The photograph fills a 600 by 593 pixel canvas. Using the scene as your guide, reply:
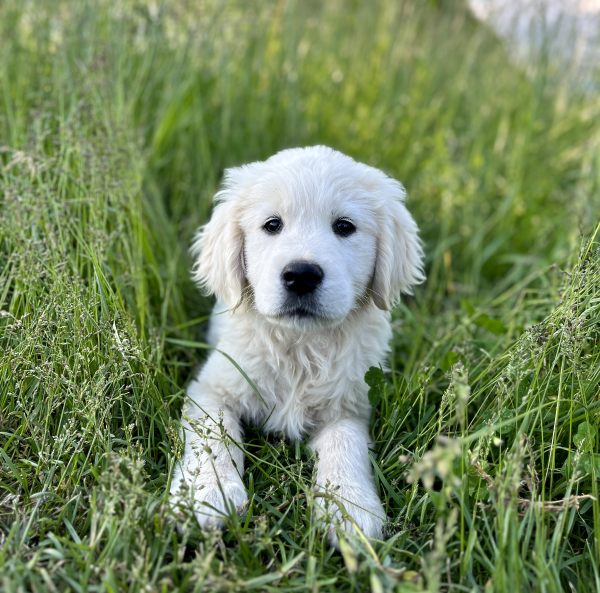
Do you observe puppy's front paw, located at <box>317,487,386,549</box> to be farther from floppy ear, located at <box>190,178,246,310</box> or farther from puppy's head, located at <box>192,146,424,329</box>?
floppy ear, located at <box>190,178,246,310</box>

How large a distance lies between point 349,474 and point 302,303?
0.67 metres

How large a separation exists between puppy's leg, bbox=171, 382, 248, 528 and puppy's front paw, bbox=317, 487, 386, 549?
1.03 ft

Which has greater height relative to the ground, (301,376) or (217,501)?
(301,376)

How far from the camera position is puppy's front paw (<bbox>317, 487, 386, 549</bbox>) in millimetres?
1748

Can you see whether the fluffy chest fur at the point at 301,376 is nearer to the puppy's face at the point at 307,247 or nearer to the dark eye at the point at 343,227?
the puppy's face at the point at 307,247

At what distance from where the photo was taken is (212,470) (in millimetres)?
2002

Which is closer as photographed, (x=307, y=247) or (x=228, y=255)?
(x=307, y=247)

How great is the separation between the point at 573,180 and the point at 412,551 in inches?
174

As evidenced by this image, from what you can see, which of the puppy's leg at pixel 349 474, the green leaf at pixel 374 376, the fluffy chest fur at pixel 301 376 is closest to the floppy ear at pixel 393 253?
the fluffy chest fur at pixel 301 376

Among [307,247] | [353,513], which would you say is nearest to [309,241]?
[307,247]

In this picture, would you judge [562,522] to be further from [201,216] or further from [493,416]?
[201,216]

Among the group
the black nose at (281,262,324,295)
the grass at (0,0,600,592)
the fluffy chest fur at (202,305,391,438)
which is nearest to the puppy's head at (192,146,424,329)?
the black nose at (281,262,324,295)

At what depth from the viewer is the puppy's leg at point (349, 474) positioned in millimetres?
1854

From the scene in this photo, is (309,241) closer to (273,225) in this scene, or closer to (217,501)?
(273,225)
